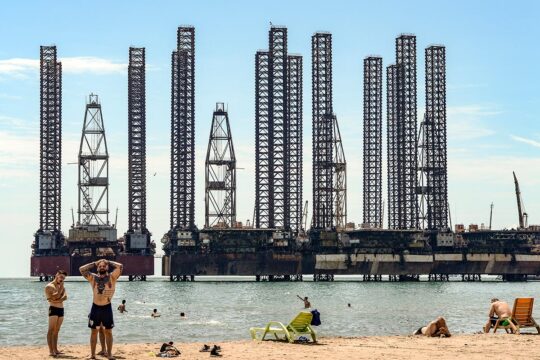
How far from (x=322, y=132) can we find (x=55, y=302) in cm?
12380

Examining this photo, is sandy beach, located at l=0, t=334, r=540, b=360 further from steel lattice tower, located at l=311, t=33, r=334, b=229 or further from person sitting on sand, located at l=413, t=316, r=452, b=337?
steel lattice tower, located at l=311, t=33, r=334, b=229

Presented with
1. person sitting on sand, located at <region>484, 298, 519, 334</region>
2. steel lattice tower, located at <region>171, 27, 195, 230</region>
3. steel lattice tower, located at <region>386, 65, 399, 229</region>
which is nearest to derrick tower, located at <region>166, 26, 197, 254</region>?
steel lattice tower, located at <region>171, 27, 195, 230</region>

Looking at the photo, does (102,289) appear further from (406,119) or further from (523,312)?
(406,119)

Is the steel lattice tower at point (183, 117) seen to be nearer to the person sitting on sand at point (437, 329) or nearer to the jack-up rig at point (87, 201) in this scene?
the jack-up rig at point (87, 201)

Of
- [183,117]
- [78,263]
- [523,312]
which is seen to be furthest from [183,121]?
[523,312]

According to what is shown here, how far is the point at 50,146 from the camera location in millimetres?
146125

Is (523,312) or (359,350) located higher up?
(523,312)

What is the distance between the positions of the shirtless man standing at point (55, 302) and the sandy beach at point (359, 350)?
441mm

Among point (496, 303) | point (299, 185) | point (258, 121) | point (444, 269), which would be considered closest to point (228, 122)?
point (258, 121)

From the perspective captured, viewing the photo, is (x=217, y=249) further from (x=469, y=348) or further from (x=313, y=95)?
(x=469, y=348)

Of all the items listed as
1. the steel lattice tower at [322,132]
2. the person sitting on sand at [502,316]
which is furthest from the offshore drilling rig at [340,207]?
the person sitting on sand at [502,316]

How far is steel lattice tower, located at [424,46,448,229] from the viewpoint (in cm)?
14550

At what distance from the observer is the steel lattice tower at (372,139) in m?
157

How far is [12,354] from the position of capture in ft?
84.0
